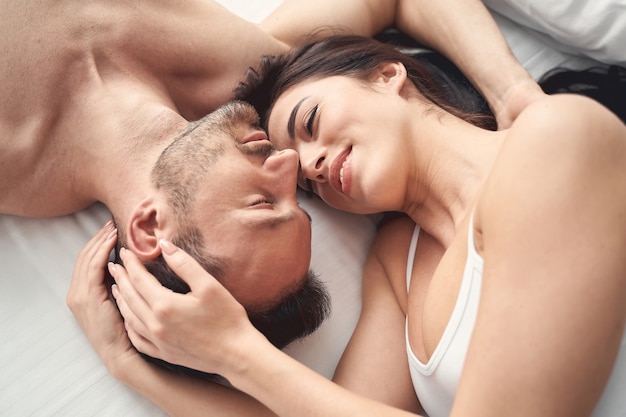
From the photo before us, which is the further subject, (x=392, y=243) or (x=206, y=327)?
(x=392, y=243)

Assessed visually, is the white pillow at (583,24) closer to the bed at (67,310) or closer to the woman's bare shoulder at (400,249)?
the bed at (67,310)

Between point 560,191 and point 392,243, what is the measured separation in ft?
2.21

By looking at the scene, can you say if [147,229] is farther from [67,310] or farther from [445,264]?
[445,264]

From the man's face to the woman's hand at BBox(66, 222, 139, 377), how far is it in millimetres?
312

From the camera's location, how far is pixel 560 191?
3.14ft

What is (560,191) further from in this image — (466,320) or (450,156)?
(450,156)

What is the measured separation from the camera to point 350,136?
1.37 m

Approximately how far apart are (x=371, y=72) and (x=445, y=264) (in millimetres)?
555

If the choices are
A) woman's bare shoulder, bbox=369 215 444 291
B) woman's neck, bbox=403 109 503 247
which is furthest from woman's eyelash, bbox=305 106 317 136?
woman's bare shoulder, bbox=369 215 444 291

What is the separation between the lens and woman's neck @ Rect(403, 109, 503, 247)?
4.34 feet

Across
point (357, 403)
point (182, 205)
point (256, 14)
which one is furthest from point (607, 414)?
point (256, 14)

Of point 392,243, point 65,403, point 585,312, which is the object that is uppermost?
point 585,312

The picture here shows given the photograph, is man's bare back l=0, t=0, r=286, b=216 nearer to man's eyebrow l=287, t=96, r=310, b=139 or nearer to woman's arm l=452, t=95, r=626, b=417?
man's eyebrow l=287, t=96, r=310, b=139

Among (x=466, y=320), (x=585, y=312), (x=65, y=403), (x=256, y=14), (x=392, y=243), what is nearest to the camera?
(x=585, y=312)
